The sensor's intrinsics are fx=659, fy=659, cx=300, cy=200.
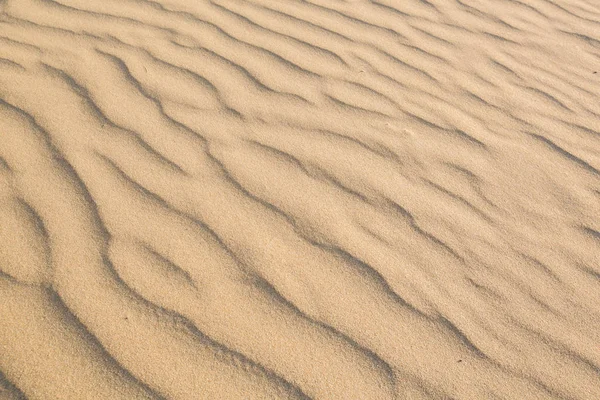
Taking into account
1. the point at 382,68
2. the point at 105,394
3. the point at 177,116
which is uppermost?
the point at 382,68

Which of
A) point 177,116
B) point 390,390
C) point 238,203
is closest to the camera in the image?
point 390,390

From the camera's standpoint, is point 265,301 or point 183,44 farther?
point 183,44

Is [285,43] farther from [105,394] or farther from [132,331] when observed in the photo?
[105,394]

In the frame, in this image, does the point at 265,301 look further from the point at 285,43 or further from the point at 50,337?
the point at 285,43

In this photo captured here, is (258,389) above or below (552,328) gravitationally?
below

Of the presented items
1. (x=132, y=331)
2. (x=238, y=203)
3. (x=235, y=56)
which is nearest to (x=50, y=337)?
(x=132, y=331)

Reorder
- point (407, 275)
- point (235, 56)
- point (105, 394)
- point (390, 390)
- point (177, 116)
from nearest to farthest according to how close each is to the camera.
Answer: point (105, 394) → point (390, 390) → point (407, 275) → point (177, 116) → point (235, 56)

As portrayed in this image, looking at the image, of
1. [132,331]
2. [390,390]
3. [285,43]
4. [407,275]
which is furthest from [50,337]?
[285,43]
